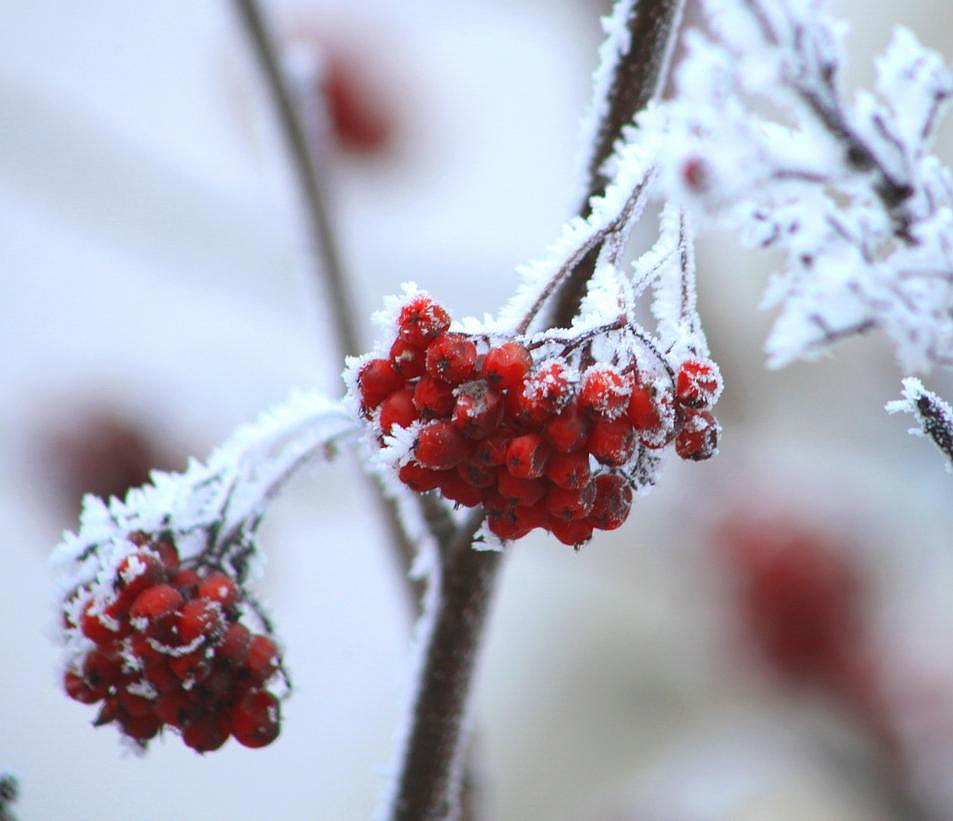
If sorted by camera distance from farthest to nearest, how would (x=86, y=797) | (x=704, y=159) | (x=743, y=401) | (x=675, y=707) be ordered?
(x=675, y=707) < (x=86, y=797) < (x=743, y=401) < (x=704, y=159)

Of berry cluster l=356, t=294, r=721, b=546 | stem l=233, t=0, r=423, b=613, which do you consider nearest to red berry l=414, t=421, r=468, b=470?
berry cluster l=356, t=294, r=721, b=546

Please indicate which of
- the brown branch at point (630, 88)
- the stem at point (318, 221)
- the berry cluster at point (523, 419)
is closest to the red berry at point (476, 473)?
the berry cluster at point (523, 419)

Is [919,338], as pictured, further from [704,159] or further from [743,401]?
[743,401]

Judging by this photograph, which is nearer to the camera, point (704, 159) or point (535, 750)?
point (704, 159)

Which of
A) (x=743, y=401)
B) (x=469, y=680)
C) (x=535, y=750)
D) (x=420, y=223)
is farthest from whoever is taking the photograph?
(x=420, y=223)

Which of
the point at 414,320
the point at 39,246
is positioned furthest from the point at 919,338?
the point at 39,246

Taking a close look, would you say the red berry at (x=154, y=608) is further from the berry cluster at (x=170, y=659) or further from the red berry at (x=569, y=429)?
the red berry at (x=569, y=429)

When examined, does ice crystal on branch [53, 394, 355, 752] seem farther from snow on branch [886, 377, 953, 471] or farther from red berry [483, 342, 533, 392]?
snow on branch [886, 377, 953, 471]
